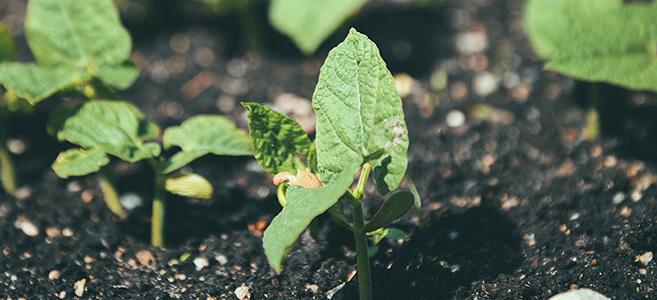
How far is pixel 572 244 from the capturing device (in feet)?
4.81

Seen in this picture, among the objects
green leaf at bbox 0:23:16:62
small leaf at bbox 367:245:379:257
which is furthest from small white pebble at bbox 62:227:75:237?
small leaf at bbox 367:245:379:257

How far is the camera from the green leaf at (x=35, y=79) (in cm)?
141

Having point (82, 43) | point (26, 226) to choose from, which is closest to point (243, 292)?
point (26, 226)

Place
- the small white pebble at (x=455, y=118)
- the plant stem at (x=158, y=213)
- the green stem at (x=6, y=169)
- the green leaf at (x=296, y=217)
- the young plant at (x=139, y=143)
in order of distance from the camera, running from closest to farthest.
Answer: the green leaf at (x=296, y=217)
the young plant at (x=139, y=143)
the plant stem at (x=158, y=213)
the green stem at (x=6, y=169)
the small white pebble at (x=455, y=118)

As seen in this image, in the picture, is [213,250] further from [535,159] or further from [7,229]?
[535,159]

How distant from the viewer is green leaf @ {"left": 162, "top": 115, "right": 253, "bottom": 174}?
1.43m

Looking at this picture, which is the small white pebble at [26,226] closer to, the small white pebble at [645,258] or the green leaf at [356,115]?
the green leaf at [356,115]

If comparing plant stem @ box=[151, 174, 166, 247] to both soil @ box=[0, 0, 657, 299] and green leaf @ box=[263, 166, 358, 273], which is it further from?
green leaf @ box=[263, 166, 358, 273]

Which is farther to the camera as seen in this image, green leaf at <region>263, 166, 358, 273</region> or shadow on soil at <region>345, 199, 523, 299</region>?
shadow on soil at <region>345, 199, 523, 299</region>

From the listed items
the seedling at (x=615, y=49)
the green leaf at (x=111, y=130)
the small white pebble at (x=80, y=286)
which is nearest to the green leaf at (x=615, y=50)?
the seedling at (x=615, y=49)

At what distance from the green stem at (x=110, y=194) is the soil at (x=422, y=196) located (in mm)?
30

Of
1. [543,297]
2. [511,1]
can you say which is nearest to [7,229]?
[543,297]

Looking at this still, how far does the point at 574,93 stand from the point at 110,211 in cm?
144

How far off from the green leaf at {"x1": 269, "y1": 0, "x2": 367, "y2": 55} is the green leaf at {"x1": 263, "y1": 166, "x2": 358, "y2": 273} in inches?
38.7
